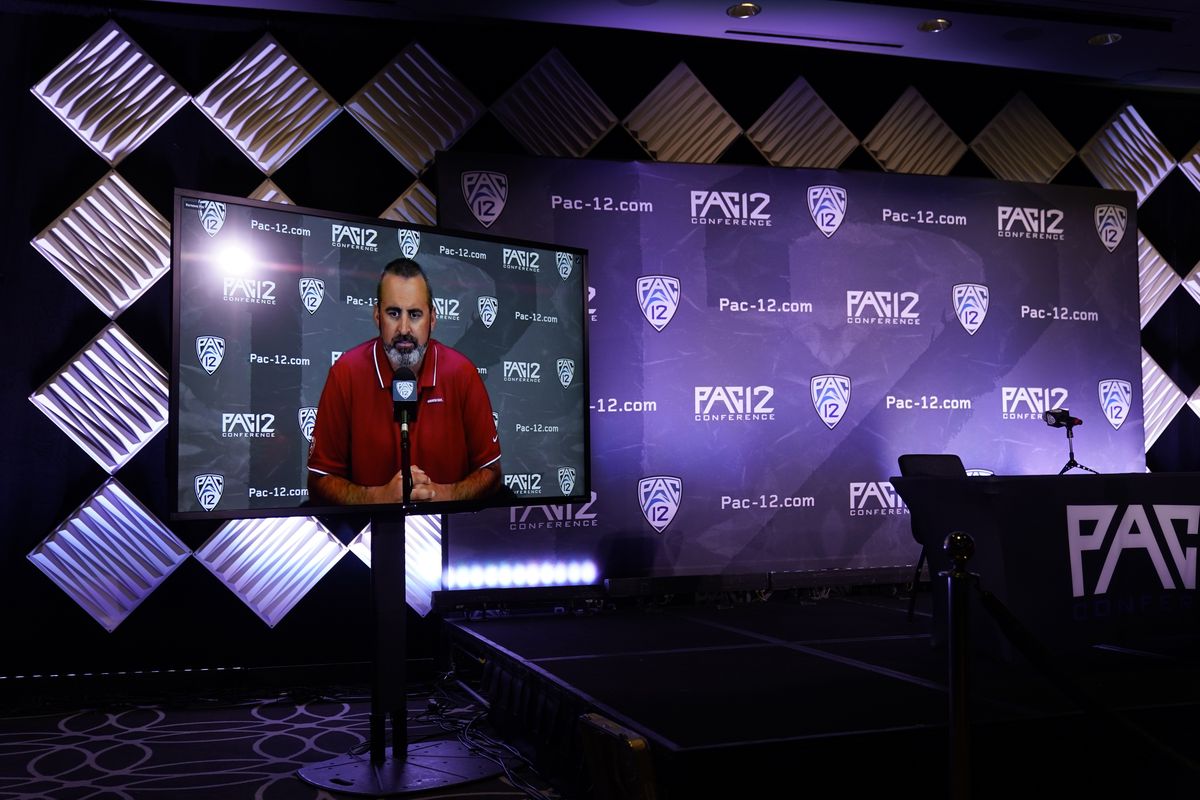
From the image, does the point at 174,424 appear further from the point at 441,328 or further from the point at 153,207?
the point at 153,207

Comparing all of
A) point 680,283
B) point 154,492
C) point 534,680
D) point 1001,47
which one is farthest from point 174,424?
point 1001,47

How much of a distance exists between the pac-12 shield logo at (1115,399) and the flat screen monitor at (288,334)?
12.8 ft

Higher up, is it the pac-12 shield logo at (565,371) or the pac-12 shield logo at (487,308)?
the pac-12 shield logo at (487,308)

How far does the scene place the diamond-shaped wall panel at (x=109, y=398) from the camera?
4.70 metres

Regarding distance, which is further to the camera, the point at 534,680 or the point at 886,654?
the point at 886,654

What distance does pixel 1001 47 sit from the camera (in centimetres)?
559

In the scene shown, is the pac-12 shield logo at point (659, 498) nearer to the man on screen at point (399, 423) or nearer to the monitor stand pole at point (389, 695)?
the man on screen at point (399, 423)

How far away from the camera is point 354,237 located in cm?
337

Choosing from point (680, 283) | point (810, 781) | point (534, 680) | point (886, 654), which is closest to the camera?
point (810, 781)

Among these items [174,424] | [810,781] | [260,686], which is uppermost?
[174,424]

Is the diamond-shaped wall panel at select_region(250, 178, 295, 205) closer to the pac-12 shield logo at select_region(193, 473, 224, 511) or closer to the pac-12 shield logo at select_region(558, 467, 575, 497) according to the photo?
the pac-12 shield logo at select_region(558, 467, 575, 497)

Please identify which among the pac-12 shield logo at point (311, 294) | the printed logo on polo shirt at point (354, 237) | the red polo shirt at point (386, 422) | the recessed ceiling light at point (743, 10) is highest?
the recessed ceiling light at point (743, 10)

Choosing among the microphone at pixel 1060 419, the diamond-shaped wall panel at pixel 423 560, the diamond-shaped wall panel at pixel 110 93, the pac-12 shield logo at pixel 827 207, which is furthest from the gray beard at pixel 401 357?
the microphone at pixel 1060 419

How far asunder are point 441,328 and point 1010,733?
7.28 feet
